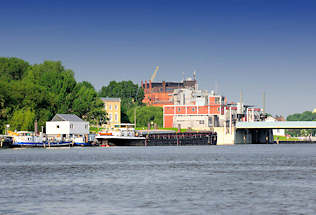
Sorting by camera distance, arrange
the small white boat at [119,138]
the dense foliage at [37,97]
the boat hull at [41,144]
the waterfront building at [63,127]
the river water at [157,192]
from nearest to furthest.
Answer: the river water at [157,192]
the boat hull at [41,144]
the dense foliage at [37,97]
the small white boat at [119,138]
the waterfront building at [63,127]

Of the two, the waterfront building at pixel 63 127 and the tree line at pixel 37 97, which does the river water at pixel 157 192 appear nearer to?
the tree line at pixel 37 97

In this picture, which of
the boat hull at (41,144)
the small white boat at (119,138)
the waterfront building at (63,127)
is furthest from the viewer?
the waterfront building at (63,127)

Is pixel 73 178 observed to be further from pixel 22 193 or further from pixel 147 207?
pixel 147 207

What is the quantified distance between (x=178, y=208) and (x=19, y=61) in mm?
169188

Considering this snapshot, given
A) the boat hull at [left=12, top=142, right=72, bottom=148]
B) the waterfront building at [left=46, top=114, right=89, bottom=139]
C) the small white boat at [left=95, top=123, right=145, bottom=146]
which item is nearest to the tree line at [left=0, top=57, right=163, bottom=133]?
the waterfront building at [left=46, top=114, right=89, bottom=139]

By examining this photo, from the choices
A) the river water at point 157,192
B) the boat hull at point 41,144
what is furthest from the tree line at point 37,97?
the river water at point 157,192

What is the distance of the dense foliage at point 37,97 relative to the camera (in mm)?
145500

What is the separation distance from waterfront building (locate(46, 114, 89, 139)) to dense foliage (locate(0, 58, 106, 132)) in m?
2.42

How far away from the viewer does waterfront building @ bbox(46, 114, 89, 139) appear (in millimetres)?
155375

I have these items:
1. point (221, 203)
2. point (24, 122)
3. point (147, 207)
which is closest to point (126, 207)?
point (147, 207)

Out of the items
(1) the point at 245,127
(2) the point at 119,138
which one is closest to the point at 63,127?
(2) the point at 119,138

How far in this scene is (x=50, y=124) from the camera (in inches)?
6117

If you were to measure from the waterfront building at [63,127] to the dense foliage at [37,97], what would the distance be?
2423mm

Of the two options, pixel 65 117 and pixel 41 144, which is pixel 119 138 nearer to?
pixel 65 117
